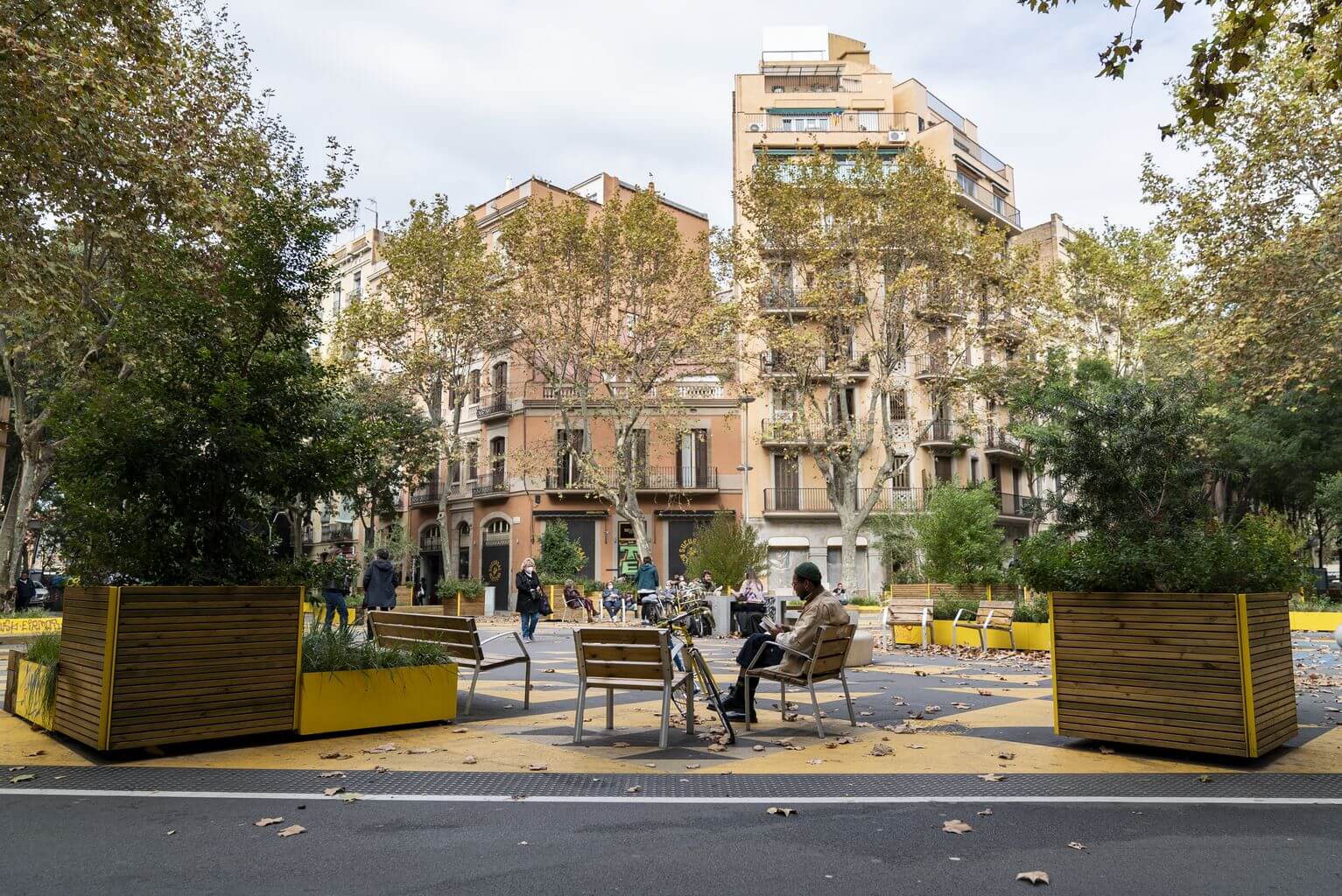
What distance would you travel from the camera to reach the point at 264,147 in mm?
19172

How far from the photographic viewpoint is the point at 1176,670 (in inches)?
251

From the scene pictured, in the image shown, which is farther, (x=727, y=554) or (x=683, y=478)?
(x=683, y=478)

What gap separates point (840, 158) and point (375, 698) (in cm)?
3908

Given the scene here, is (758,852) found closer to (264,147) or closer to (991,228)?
(264,147)

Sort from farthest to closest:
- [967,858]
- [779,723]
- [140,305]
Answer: [779,723] < [140,305] < [967,858]

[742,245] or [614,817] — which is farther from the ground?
[742,245]

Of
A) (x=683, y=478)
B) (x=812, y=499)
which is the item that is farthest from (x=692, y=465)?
(x=812, y=499)

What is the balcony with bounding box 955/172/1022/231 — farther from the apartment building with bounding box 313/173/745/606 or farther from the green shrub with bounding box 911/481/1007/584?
the green shrub with bounding box 911/481/1007/584

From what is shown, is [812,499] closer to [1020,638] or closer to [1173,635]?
[1020,638]

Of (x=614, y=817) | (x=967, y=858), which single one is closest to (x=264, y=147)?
(x=614, y=817)

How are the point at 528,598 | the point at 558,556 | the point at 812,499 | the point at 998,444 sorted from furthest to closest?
the point at 998,444 < the point at 812,499 < the point at 558,556 < the point at 528,598

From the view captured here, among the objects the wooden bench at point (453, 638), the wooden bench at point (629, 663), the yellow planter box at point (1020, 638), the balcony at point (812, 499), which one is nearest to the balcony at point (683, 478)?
the balcony at point (812, 499)

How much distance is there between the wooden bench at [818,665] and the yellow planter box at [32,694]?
5211 mm

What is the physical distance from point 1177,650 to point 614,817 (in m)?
3.87
